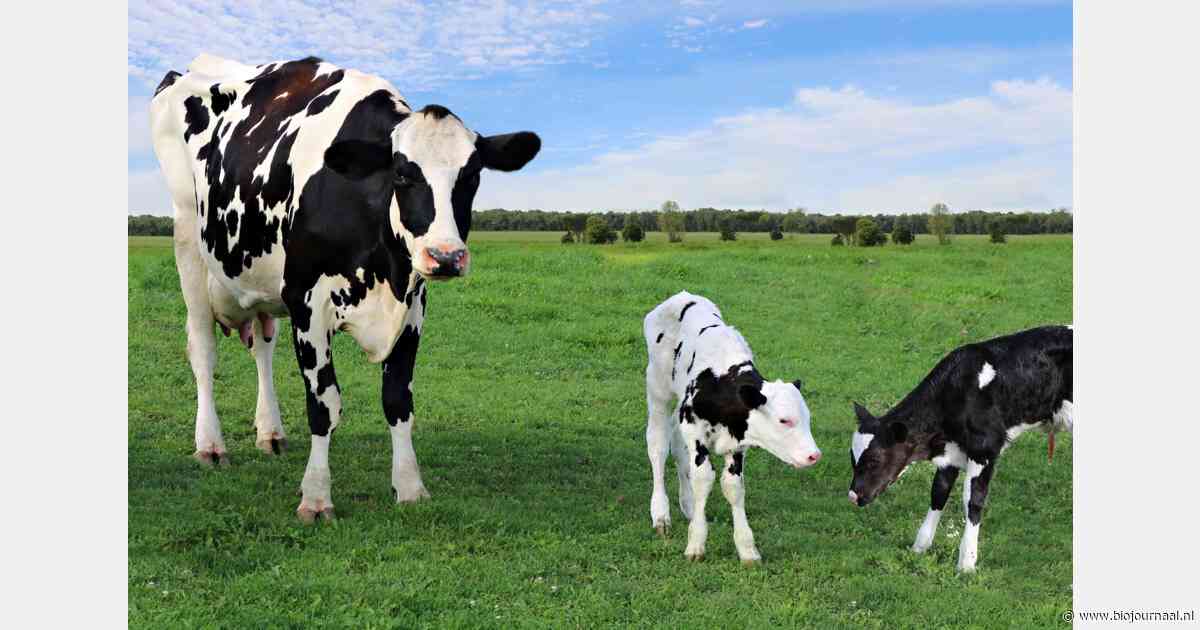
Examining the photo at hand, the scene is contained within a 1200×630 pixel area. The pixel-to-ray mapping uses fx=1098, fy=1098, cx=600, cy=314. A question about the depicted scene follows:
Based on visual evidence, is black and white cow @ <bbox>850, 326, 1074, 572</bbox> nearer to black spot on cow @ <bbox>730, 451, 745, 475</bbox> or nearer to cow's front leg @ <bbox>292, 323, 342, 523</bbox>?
black spot on cow @ <bbox>730, 451, 745, 475</bbox>

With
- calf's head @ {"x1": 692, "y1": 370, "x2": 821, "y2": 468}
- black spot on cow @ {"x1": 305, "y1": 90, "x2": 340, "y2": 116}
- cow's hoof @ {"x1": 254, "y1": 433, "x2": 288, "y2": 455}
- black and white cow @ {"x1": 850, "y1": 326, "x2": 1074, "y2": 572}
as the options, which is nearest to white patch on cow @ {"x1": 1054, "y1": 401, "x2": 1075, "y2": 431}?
black and white cow @ {"x1": 850, "y1": 326, "x2": 1074, "y2": 572}

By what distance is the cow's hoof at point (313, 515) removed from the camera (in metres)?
9.77

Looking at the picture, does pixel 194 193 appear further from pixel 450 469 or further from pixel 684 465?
pixel 684 465

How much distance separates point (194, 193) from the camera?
495 inches

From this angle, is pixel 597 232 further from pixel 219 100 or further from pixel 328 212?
pixel 328 212

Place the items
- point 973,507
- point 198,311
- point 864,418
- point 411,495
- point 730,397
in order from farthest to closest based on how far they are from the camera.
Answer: point 198,311
point 411,495
point 864,418
point 973,507
point 730,397

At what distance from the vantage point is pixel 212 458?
1216 centimetres

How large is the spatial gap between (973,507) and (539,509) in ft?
12.8

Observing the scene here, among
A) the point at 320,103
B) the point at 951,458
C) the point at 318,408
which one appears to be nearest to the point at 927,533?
the point at 951,458

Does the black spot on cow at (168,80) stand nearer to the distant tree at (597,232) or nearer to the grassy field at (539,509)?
the grassy field at (539,509)

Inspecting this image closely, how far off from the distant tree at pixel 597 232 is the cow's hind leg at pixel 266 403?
2538 cm

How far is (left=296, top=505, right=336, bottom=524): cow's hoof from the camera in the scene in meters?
9.77

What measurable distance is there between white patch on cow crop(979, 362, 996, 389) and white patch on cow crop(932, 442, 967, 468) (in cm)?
59

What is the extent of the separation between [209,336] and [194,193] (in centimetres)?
167
